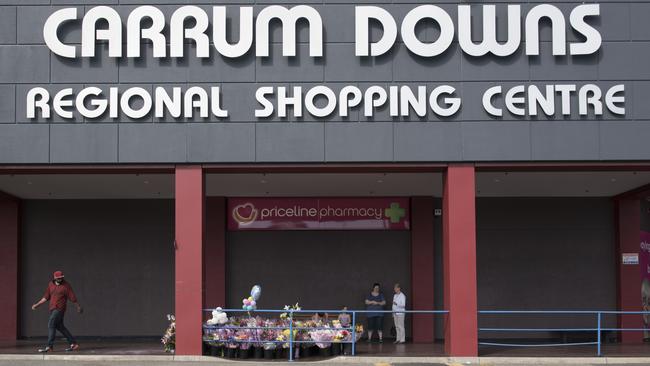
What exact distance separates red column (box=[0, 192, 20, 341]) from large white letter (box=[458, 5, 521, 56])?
11.8 metres

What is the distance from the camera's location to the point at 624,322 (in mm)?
21625

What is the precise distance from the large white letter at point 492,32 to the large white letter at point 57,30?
24.2 feet

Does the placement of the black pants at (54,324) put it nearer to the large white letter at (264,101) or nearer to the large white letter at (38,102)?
the large white letter at (38,102)

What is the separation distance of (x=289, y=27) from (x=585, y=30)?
559 centimetres

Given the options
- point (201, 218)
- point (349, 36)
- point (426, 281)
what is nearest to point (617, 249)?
point (426, 281)

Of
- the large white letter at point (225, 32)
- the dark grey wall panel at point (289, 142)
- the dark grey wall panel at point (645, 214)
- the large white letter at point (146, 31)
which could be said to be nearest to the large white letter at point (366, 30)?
the dark grey wall panel at point (289, 142)

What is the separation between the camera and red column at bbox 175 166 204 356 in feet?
54.9

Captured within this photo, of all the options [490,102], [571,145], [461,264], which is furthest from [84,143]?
[571,145]

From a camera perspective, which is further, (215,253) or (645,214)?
(645,214)

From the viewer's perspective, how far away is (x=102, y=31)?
1691cm

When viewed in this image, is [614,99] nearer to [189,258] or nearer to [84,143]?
[189,258]

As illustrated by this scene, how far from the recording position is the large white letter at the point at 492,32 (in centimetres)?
1678

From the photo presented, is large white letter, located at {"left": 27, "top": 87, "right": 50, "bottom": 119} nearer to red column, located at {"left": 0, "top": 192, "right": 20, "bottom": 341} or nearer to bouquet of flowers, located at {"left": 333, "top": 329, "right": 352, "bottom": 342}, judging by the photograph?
red column, located at {"left": 0, "top": 192, "right": 20, "bottom": 341}

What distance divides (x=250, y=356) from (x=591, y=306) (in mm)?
9397
